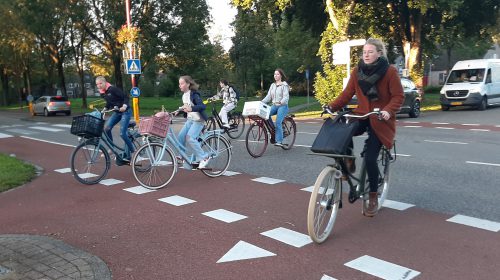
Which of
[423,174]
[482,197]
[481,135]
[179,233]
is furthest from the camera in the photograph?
[481,135]

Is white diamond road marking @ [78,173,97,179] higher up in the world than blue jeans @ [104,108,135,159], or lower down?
lower down

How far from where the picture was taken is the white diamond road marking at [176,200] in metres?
5.98

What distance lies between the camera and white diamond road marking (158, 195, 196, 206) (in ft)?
19.6

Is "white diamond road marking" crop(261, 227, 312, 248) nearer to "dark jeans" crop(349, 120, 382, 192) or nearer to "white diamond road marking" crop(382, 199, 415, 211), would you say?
"dark jeans" crop(349, 120, 382, 192)

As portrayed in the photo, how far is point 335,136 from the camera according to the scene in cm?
429

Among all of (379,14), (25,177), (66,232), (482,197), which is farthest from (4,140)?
(379,14)

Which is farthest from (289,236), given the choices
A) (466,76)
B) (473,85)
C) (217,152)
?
(466,76)

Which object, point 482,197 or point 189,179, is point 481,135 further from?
point 189,179

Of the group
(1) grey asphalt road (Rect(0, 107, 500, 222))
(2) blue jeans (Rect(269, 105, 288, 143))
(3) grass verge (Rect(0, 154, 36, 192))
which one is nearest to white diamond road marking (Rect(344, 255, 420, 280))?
(1) grey asphalt road (Rect(0, 107, 500, 222))

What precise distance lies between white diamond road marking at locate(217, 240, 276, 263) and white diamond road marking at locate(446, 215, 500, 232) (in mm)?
2223

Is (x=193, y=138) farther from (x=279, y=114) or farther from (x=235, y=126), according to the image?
(x=235, y=126)

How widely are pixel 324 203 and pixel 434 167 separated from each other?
4534 millimetres

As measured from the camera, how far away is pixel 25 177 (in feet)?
Answer: 26.1

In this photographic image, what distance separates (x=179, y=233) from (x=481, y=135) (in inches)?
418
